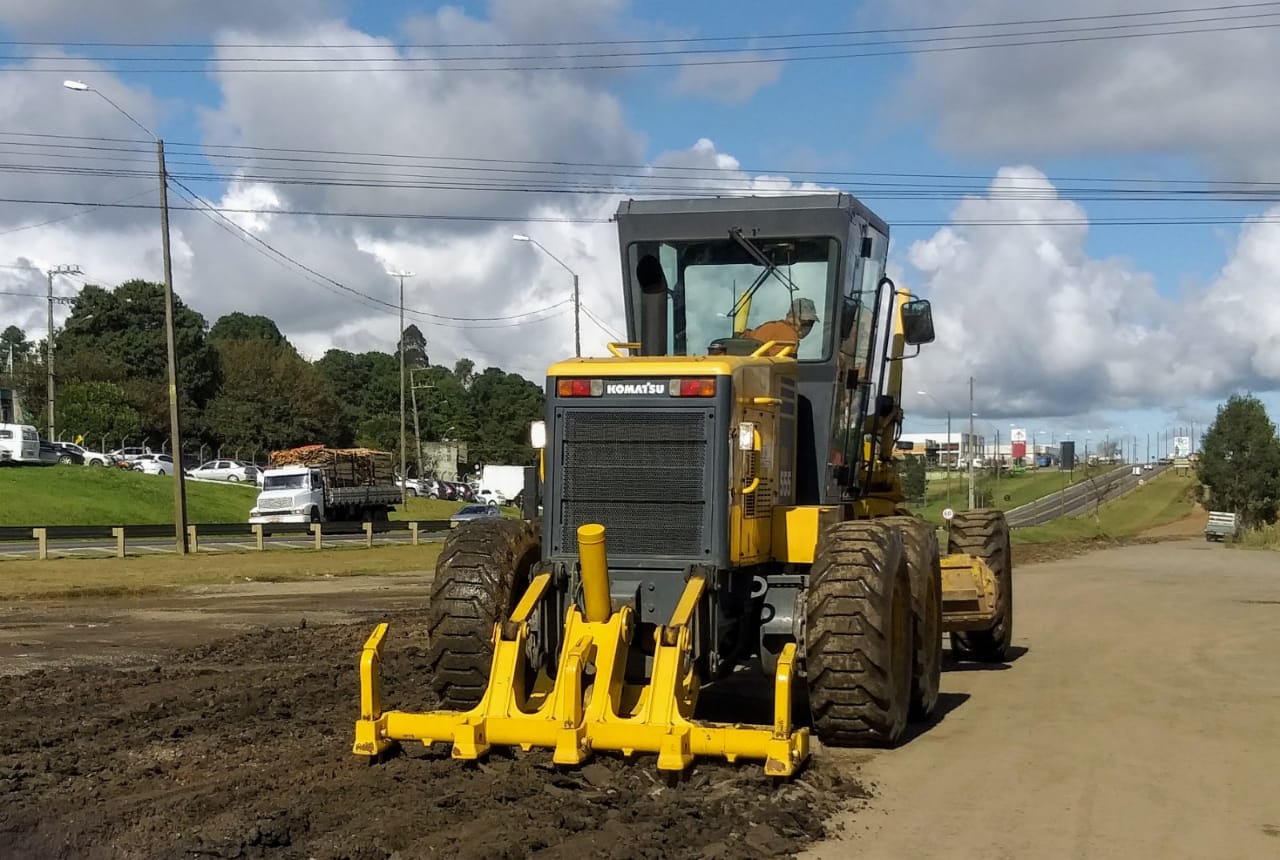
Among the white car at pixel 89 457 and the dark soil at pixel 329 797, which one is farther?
the white car at pixel 89 457

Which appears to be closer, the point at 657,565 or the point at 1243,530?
the point at 657,565

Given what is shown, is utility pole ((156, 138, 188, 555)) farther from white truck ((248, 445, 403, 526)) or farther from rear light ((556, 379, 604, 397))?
rear light ((556, 379, 604, 397))

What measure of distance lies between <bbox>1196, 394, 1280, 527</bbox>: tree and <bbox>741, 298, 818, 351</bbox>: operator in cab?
7845 centimetres

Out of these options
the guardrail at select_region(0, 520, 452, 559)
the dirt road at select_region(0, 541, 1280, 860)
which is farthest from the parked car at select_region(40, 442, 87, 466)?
the dirt road at select_region(0, 541, 1280, 860)

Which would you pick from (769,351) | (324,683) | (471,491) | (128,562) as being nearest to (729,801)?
(769,351)

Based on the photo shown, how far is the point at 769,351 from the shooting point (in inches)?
394

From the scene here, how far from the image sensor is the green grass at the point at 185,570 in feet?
83.4

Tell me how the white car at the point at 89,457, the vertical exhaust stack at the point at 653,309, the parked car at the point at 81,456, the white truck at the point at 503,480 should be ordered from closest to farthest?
the vertical exhaust stack at the point at 653,309 → the parked car at the point at 81,456 → the white car at the point at 89,457 → the white truck at the point at 503,480

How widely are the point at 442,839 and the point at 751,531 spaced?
335 cm

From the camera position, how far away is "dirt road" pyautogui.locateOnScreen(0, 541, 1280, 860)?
6723 mm

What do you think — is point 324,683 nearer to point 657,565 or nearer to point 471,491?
point 657,565

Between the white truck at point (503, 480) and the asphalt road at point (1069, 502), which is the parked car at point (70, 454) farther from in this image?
the asphalt road at point (1069, 502)

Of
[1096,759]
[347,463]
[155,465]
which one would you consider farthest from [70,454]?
[1096,759]

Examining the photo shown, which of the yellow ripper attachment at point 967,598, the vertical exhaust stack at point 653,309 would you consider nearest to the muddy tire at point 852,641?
the vertical exhaust stack at point 653,309
